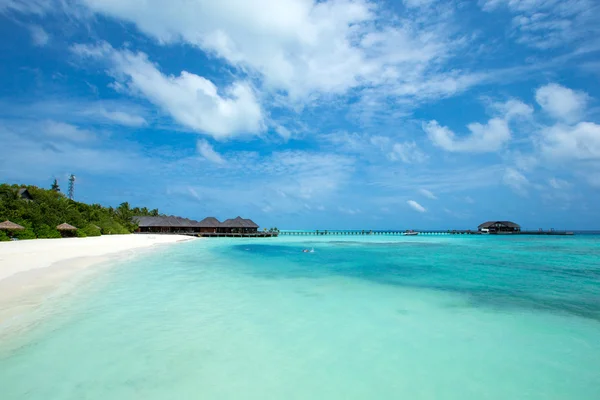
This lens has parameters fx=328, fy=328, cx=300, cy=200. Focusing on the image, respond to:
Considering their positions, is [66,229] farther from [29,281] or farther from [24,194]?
[29,281]

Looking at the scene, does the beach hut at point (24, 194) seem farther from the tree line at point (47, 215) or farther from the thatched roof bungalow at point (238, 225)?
the thatched roof bungalow at point (238, 225)

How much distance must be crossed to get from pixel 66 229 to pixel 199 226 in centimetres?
2150

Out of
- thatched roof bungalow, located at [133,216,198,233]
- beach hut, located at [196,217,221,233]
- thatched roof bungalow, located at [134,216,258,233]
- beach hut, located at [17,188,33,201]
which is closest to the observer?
beach hut, located at [17,188,33,201]

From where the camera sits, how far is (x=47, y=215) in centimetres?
2591

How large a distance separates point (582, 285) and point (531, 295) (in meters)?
3.03

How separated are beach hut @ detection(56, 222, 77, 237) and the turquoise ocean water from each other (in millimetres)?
22216

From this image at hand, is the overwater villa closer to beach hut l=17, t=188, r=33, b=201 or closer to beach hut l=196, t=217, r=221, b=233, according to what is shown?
beach hut l=196, t=217, r=221, b=233

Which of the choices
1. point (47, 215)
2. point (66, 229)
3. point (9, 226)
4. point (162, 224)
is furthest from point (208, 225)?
point (9, 226)

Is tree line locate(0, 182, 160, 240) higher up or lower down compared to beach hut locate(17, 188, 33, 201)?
lower down

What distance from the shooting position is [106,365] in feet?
12.9

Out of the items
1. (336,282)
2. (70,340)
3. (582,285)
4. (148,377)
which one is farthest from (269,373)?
(582,285)

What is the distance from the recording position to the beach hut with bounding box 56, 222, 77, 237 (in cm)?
2608

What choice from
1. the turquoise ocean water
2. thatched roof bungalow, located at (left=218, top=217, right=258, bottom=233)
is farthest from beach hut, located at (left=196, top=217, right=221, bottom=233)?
the turquoise ocean water

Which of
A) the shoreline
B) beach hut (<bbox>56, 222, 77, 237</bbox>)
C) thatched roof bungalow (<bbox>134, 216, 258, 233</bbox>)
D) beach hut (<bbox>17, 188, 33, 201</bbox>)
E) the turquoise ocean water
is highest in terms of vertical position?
beach hut (<bbox>17, 188, 33, 201</bbox>)
